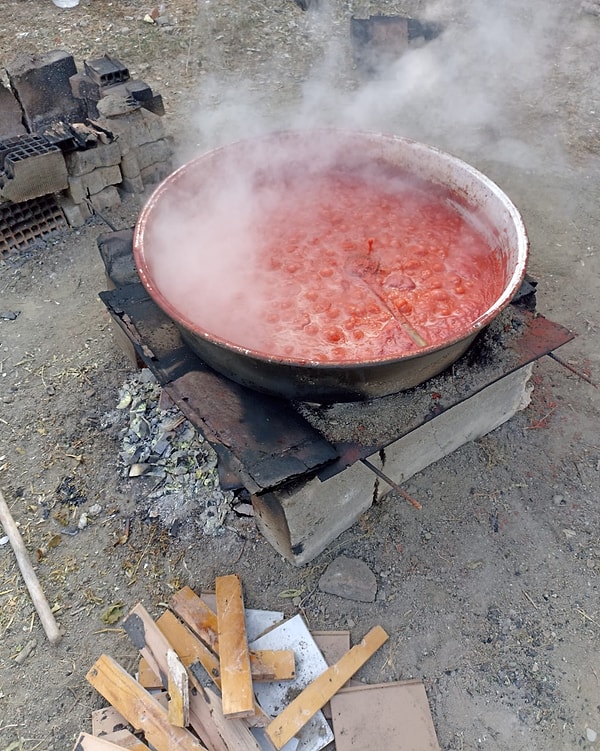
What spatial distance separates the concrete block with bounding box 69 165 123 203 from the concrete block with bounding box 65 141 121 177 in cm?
4

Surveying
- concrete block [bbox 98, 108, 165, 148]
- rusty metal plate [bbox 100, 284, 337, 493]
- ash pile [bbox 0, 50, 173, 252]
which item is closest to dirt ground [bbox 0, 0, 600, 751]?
ash pile [bbox 0, 50, 173, 252]

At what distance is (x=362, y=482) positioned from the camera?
3.03 m

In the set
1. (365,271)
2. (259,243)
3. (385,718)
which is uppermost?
(259,243)

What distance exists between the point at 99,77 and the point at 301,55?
328cm

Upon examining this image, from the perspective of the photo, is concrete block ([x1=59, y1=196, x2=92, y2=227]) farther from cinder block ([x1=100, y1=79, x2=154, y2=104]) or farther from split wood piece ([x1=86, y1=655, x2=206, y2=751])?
split wood piece ([x1=86, y1=655, x2=206, y2=751])

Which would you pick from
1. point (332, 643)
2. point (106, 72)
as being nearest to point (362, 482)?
point (332, 643)

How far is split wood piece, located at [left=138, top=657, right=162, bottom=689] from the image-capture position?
2594 mm

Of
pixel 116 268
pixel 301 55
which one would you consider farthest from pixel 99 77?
pixel 301 55

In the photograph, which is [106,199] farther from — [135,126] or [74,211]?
[135,126]

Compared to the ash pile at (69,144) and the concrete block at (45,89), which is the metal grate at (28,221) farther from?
the concrete block at (45,89)

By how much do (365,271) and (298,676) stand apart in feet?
6.75

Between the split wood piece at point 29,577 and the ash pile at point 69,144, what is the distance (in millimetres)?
2682

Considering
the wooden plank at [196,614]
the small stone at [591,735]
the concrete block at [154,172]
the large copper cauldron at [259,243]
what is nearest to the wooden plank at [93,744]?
the wooden plank at [196,614]

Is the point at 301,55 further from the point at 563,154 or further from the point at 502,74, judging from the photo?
the point at 563,154
